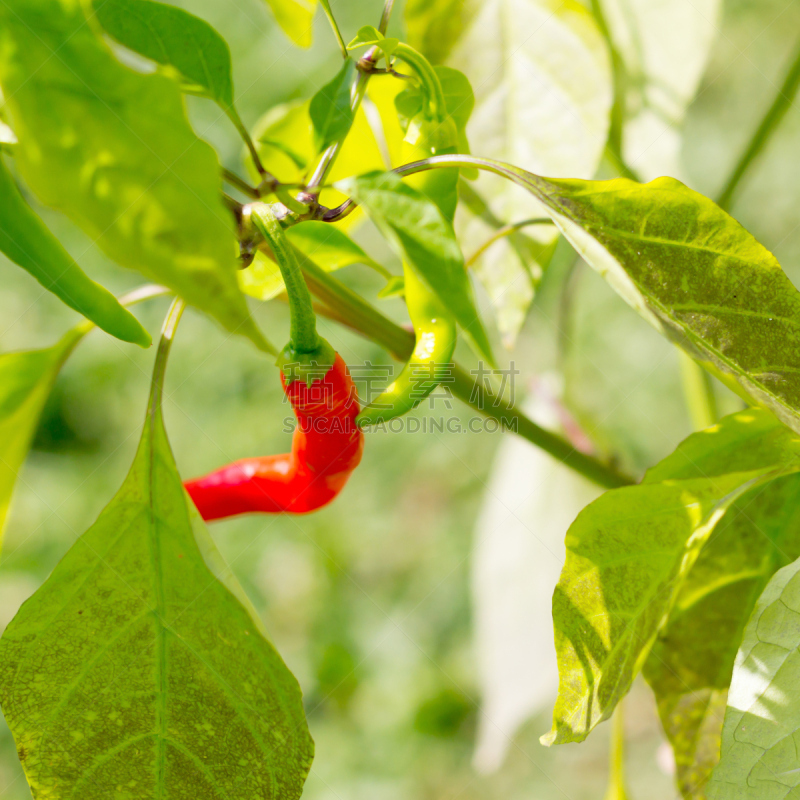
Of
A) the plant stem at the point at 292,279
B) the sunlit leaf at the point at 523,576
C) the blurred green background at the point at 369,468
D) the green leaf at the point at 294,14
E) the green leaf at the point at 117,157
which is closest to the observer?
the green leaf at the point at 117,157

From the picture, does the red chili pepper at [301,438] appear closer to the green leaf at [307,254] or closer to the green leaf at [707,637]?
the green leaf at [307,254]

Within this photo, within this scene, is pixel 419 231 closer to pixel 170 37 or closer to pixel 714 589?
pixel 170 37

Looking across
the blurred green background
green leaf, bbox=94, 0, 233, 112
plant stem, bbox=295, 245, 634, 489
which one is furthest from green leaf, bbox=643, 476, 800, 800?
the blurred green background

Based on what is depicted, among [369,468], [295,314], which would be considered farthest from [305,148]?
[369,468]

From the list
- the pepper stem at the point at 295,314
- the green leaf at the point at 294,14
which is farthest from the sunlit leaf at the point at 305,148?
the pepper stem at the point at 295,314

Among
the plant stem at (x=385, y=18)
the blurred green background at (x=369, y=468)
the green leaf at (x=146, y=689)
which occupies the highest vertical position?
the plant stem at (x=385, y=18)

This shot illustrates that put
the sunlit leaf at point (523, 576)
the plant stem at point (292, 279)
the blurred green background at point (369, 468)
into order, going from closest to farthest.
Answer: the plant stem at point (292, 279), the sunlit leaf at point (523, 576), the blurred green background at point (369, 468)

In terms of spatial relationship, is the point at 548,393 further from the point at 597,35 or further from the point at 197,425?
the point at 197,425
